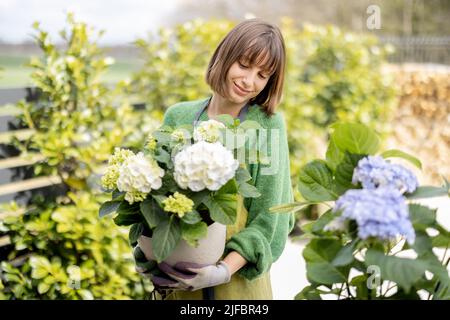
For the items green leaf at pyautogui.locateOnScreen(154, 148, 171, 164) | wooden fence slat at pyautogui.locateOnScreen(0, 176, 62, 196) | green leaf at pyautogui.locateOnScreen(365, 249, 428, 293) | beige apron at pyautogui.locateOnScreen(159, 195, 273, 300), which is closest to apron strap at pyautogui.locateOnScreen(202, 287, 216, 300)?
beige apron at pyautogui.locateOnScreen(159, 195, 273, 300)

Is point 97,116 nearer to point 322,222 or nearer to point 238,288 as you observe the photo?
point 238,288

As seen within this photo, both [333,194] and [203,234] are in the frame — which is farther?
[203,234]

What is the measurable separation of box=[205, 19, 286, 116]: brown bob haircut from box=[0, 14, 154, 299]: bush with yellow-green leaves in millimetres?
1100

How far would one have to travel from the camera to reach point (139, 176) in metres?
1.21

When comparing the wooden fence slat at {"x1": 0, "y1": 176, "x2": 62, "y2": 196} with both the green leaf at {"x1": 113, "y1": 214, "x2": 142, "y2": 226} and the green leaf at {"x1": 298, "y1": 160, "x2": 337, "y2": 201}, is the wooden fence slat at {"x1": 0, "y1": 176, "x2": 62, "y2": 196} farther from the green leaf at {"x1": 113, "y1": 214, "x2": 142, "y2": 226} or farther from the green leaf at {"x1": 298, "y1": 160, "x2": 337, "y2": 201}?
the green leaf at {"x1": 298, "y1": 160, "x2": 337, "y2": 201}

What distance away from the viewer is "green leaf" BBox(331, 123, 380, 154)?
110 centimetres

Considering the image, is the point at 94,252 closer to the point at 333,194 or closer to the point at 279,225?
the point at 279,225

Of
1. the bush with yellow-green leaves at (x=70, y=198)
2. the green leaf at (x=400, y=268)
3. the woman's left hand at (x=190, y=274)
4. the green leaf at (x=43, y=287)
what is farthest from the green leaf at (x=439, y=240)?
the green leaf at (x=43, y=287)

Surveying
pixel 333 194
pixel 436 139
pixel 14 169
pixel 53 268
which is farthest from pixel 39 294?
pixel 436 139

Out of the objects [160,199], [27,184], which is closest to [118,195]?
[160,199]

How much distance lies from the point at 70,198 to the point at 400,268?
6.93 ft

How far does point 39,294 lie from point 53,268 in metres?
0.13

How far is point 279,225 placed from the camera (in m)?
1.56

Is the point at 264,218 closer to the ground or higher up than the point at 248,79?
closer to the ground
